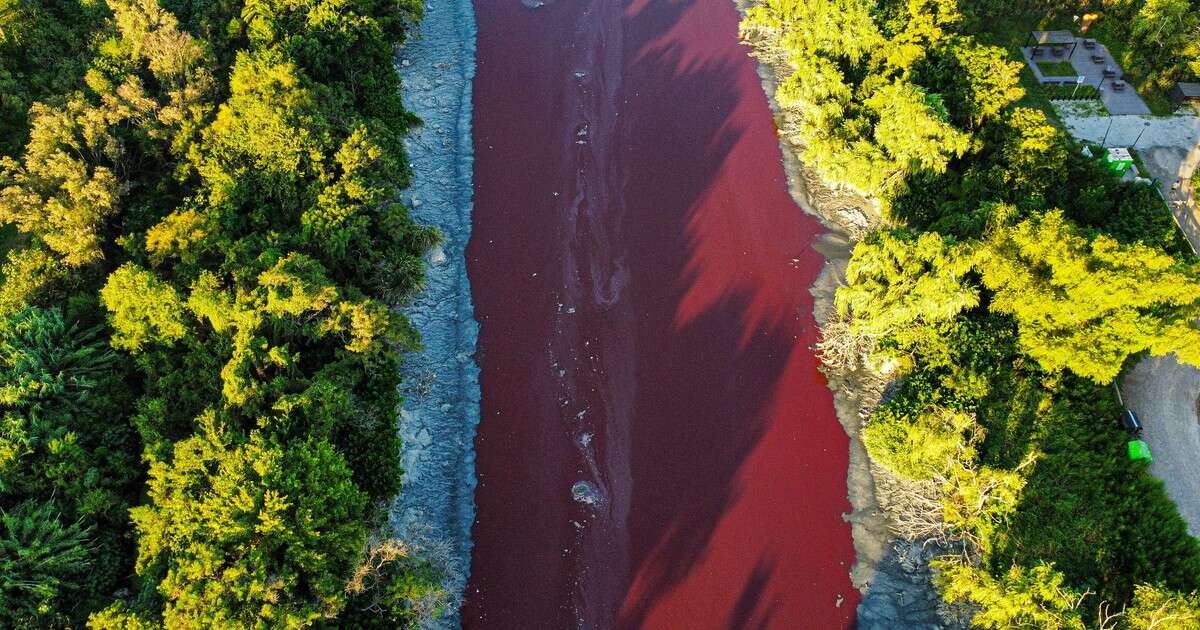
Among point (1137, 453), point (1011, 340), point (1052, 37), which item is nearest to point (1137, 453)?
point (1137, 453)

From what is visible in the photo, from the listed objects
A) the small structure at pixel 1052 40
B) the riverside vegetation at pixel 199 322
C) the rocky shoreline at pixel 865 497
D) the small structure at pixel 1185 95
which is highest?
the small structure at pixel 1052 40

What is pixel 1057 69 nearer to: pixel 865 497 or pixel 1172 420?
pixel 1172 420

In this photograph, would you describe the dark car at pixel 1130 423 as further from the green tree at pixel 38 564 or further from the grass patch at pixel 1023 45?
the green tree at pixel 38 564

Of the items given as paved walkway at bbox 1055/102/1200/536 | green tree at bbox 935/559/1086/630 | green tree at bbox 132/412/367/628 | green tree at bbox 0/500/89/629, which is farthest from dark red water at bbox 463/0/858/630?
green tree at bbox 0/500/89/629

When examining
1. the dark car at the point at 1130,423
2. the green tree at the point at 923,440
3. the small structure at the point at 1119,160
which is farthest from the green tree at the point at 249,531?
the small structure at the point at 1119,160

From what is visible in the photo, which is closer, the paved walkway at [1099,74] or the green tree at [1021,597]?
the green tree at [1021,597]

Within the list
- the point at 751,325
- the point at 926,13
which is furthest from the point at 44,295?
the point at 926,13

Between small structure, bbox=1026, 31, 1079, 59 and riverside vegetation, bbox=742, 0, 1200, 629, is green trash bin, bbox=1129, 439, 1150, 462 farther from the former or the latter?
small structure, bbox=1026, 31, 1079, 59
